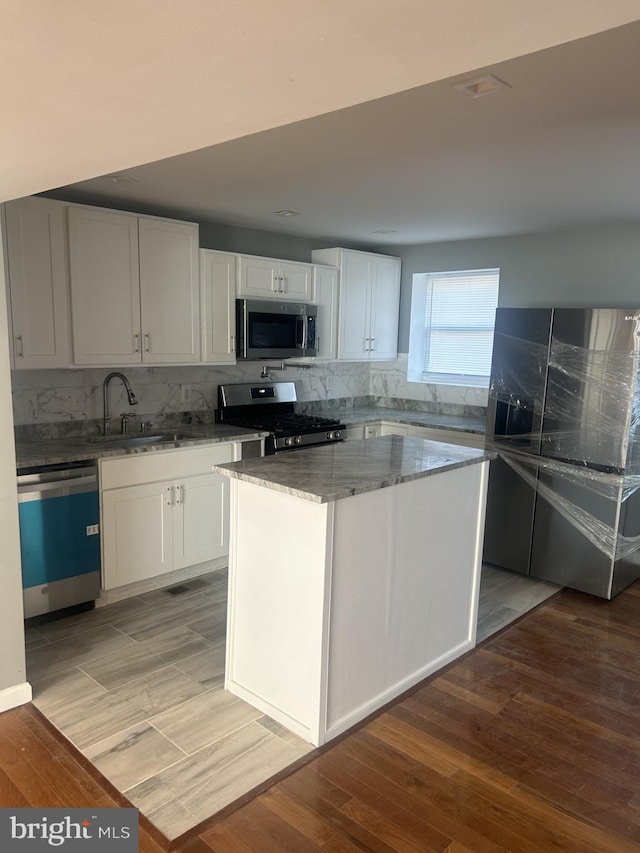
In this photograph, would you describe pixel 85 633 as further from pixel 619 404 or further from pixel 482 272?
pixel 482 272

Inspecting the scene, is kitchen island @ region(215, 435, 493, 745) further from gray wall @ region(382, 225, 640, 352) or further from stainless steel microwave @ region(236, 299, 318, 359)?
gray wall @ region(382, 225, 640, 352)

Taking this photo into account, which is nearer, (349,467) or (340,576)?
(340,576)

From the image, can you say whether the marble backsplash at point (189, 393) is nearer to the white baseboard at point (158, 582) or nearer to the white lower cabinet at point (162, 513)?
the white lower cabinet at point (162, 513)

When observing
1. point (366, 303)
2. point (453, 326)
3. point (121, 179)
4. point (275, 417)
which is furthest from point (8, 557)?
point (453, 326)

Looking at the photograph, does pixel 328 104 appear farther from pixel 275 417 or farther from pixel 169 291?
pixel 275 417

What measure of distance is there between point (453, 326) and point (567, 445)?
193 cm

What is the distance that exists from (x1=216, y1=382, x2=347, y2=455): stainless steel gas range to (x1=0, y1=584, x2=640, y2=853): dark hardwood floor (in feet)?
6.28

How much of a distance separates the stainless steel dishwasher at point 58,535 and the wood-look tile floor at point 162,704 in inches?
6.9

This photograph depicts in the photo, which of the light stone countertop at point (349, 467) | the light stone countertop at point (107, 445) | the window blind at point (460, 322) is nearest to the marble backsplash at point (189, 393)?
the light stone countertop at point (107, 445)

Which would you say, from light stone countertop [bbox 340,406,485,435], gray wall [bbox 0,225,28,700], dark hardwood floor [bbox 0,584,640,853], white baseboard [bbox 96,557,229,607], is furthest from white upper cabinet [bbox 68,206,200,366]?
dark hardwood floor [bbox 0,584,640,853]

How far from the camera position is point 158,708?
2.65m

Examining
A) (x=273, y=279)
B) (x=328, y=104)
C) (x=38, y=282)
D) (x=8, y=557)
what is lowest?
(x=8, y=557)

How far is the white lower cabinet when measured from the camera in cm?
352

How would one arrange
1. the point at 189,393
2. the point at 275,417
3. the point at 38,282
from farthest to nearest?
the point at 275,417 → the point at 189,393 → the point at 38,282
